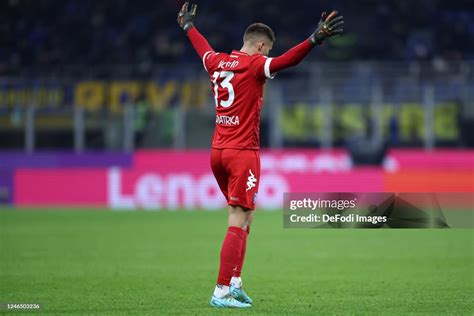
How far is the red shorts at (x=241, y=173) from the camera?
7938 mm

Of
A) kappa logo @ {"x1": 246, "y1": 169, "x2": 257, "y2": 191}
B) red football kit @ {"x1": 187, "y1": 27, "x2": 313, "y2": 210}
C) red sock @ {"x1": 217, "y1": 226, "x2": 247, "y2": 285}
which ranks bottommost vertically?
red sock @ {"x1": 217, "y1": 226, "x2": 247, "y2": 285}

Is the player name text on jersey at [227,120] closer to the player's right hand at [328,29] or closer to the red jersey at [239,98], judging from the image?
the red jersey at [239,98]

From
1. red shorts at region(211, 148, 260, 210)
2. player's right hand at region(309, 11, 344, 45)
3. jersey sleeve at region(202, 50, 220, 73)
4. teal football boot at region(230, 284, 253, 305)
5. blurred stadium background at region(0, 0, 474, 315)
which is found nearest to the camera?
player's right hand at region(309, 11, 344, 45)

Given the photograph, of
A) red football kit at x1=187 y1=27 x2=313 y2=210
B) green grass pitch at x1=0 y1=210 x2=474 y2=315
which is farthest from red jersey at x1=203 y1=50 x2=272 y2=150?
green grass pitch at x1=0 y1=210 x2=474 y2=315

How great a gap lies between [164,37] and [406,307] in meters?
22.7

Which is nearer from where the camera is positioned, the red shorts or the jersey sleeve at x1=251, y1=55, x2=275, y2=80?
the jersey sleeve at x1=251, y1=55, x2=275, y2=80

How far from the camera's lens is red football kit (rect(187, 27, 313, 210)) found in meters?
7.95

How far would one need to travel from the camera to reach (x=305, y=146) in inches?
1014

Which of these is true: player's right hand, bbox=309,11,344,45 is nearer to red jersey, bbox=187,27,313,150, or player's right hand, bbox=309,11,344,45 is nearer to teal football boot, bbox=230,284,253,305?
red jersey, bbox=187,27,313,150

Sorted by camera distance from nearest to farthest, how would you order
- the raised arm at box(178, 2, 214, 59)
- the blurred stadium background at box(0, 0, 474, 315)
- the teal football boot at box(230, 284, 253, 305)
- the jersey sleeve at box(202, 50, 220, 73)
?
the teal football boot at box(230, 284, 253, 305) → the jersey sleeve at box(202, 50, 220, 73) → the raised arm at box(178, 2, 214, 59) → the blurred stadium background at box(0, 0, 474, 315)

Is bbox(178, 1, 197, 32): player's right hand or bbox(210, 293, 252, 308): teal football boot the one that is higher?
A: bbox(178, 1, 197, 32): player's right hand

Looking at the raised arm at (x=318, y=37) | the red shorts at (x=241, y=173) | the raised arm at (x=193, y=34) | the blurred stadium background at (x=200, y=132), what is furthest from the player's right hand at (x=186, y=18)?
the blurred stadium background at (x=200, y=132)

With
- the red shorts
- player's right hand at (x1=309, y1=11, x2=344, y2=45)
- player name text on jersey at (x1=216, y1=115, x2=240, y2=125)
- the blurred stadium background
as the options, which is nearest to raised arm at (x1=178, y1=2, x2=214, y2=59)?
player name text on jersey at (x1=216, y1=115, x2=240, y2=125)

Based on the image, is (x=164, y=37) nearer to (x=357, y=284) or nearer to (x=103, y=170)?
(x=103, y=170)
